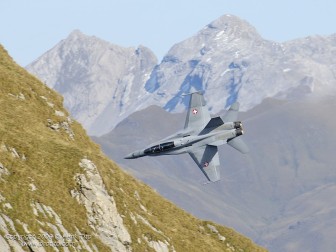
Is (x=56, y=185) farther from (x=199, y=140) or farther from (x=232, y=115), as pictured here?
(x=232, y=115)

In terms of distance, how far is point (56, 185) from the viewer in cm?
6312

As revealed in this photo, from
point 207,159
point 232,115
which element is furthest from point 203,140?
point 232,115

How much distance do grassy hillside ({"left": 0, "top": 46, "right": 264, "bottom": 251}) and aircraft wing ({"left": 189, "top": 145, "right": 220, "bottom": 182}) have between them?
1909cm

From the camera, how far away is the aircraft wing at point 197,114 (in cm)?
10344

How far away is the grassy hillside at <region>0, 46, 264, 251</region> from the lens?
58.7 meters

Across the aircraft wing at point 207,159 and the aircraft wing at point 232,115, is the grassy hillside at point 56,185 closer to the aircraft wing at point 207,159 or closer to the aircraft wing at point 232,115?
the aircraft wing at point 207,159

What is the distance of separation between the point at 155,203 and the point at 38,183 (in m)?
19.2

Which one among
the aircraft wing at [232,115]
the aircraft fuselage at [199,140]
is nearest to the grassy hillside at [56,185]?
the aircraft fuselage at [199,140]

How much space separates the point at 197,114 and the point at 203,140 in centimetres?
425

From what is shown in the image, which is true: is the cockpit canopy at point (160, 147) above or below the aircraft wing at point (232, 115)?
below

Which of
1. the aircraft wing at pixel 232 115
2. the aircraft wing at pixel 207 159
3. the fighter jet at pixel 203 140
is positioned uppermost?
the aircraft wing at pixel 232 115

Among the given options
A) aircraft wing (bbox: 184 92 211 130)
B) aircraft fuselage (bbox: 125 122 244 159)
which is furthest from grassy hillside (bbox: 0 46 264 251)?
aircraft wing (bbox: 184 92 211 130)

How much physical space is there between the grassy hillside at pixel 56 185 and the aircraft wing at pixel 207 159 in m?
19.1

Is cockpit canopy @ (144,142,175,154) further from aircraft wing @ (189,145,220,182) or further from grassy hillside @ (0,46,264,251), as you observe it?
grassy hillside @ (0,46,264,251)
